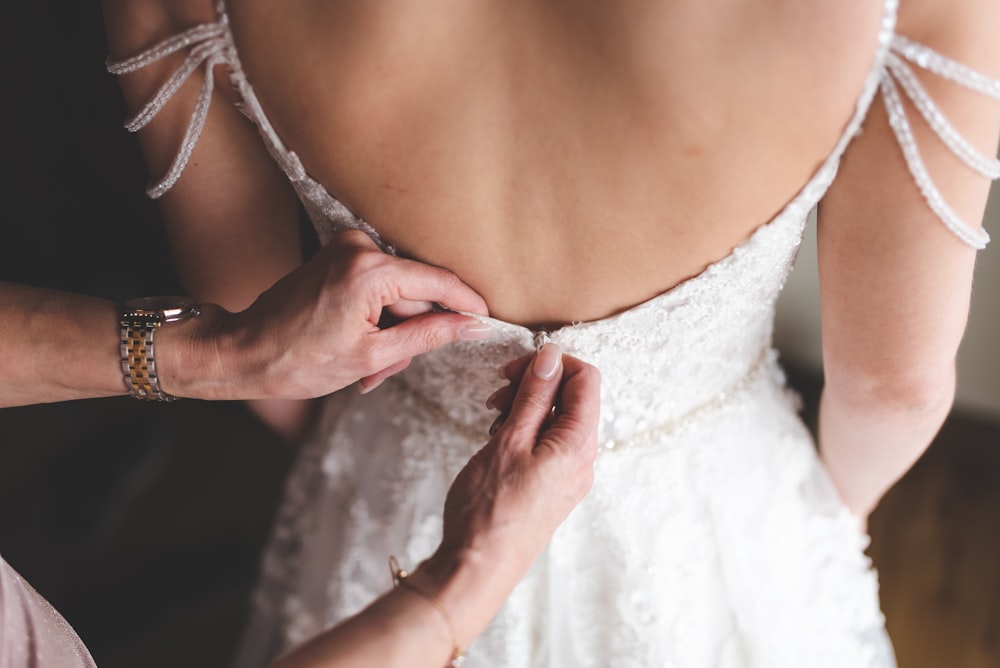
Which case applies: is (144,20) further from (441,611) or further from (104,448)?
(104,448)

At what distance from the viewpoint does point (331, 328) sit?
75 centimetres

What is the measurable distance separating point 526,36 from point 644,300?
10.7 inches

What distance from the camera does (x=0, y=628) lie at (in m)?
0.62

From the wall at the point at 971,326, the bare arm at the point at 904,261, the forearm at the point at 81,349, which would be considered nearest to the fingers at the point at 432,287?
the forearm at the point at 81,349

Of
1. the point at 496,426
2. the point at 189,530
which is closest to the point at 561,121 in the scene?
the point at 496,426

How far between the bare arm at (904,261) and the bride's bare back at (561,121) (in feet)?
0.15

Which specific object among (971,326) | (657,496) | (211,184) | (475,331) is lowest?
(657,496)

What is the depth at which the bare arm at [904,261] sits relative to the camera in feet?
1.88

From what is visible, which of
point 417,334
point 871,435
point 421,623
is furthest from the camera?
point 871,435

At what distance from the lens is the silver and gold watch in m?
0.84

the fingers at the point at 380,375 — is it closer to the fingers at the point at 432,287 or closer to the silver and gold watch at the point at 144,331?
the fingers at the point at 432,287

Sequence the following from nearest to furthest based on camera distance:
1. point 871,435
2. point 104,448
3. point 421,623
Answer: point 421,623 → point 871,435 → point 104,448

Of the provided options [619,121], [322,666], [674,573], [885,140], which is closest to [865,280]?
[885,140]

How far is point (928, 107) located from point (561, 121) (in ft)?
0.90
